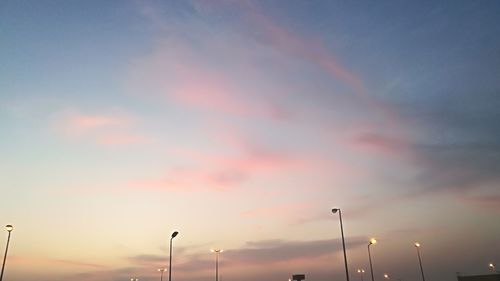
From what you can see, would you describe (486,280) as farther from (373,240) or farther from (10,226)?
(10,226)

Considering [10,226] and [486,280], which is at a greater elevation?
[10,226]

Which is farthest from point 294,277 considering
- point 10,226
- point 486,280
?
point 486,280

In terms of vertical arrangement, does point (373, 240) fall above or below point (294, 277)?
above

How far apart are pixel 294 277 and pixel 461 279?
74.5m

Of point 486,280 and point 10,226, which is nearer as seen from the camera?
point 10,226

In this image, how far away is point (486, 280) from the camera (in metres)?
86.0

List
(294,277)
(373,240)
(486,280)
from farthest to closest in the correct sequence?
1. (486,280)
2. (373,240)
3. (294,277)

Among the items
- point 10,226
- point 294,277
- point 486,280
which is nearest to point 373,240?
point 294,277

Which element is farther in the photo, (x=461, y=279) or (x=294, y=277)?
A: (x=461, y=279)

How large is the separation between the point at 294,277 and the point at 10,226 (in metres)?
26.7

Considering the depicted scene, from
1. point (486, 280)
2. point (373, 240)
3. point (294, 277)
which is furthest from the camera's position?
point (486, 280)

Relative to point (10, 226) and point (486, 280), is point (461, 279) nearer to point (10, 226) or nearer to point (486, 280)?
point (486, 280)

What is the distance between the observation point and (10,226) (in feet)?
117

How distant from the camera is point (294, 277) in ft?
112
